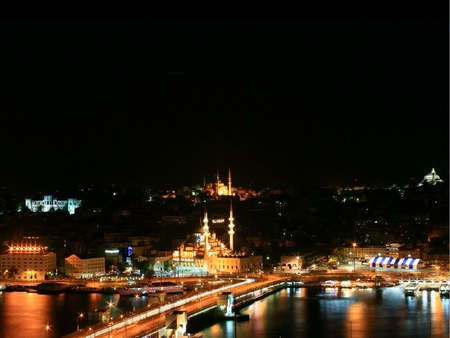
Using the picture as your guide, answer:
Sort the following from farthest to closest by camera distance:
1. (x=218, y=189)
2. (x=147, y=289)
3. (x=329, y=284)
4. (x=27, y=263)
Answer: (x=218, y=189) < (x=27, y=263) < (x=329, y=284) < (x=147, y=289)

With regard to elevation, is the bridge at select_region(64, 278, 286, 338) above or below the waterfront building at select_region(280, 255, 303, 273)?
below

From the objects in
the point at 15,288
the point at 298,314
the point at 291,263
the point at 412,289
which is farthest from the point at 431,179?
the point at 298,314

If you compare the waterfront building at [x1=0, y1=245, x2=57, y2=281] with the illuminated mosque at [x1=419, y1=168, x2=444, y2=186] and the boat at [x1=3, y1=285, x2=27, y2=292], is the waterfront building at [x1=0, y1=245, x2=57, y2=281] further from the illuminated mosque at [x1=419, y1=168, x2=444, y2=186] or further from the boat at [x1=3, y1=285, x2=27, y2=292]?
the illuminated mosque at [x1=419, y1=168, x2=444, y2=186]

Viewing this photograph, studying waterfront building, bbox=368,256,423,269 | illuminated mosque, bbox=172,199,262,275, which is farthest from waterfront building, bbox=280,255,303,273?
waterfront building, bbox=368,256,423,269

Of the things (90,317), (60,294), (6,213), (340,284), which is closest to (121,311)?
(90,317)

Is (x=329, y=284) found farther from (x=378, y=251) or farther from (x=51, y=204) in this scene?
(x=51, y=204)

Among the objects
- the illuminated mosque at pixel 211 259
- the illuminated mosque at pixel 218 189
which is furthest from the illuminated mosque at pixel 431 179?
the illuminated mosque at pixel 211 259

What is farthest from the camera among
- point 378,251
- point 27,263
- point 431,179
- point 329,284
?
point 431,179

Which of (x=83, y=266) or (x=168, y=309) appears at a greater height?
(x=83, y=266)
